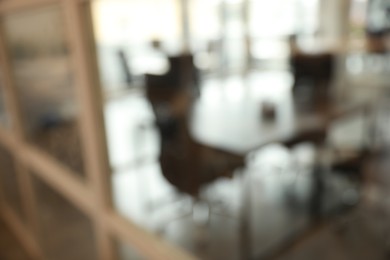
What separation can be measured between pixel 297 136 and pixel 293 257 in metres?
0.69

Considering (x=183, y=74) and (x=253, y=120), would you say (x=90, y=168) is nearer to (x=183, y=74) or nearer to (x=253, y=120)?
(x=253, y=120)

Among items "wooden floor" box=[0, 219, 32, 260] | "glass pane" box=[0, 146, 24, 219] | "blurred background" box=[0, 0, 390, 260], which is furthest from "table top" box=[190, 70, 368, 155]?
"wooden floor" box=[0, 219, 32, 260]

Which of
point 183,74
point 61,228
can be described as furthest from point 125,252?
point 183,74

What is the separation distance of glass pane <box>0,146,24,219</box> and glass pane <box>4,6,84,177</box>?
20.1 inches

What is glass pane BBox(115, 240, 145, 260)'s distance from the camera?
0.99 m

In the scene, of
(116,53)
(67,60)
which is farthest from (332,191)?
(116,53)

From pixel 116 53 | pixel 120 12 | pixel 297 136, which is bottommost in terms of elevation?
pixel 297 136

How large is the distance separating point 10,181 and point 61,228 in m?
0.83

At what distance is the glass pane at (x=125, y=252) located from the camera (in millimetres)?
985

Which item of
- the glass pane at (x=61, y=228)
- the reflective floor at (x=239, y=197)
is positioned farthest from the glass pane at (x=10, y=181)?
the reflective floor at (x=239, y=197)

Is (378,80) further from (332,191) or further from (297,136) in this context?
(297,136)

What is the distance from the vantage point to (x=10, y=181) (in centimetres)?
226

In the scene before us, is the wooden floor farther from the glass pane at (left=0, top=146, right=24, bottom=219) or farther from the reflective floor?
the reflective floor

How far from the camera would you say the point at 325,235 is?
7.43 feet
